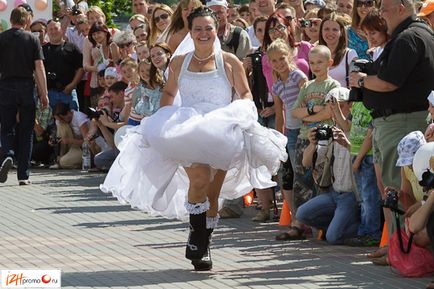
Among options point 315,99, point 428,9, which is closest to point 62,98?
point 315,99

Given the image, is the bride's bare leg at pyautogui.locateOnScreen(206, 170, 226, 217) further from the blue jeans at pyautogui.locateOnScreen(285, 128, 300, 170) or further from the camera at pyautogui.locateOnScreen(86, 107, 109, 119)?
the camera at pyautogui.locateOnScreen(86, 107, 109, 119)

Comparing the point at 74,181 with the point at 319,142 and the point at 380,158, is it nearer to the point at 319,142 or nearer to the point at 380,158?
the point at 319,142

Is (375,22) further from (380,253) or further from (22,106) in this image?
(22,106)

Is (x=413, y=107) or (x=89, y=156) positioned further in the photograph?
(x=89, y=156)

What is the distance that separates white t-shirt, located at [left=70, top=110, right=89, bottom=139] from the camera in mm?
18781

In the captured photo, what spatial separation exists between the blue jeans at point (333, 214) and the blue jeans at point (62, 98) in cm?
837

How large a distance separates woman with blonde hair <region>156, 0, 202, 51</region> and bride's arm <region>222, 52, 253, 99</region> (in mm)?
3624

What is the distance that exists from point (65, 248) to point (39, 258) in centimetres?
66

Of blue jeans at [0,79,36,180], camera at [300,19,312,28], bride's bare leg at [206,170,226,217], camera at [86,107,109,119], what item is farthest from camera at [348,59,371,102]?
camera at [86,107,109,119]

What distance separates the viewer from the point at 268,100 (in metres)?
13.7

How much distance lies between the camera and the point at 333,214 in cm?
1162

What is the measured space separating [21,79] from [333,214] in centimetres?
671

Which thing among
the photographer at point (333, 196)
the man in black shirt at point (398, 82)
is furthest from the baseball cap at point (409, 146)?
the photographer at point (333, 196)

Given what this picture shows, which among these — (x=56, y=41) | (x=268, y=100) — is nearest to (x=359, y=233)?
(x=268, y=100)
